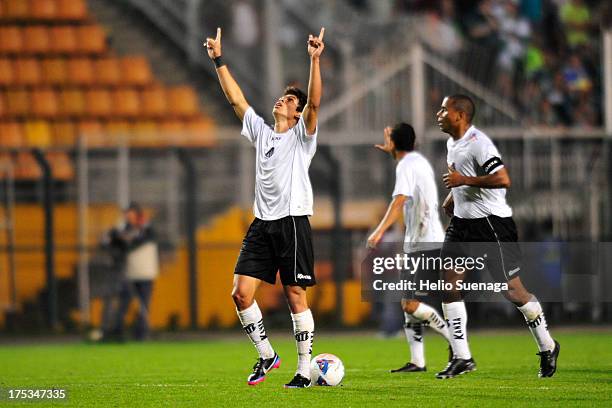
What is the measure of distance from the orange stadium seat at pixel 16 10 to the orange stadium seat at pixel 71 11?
60 centimetres

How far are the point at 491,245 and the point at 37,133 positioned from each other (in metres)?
13.0

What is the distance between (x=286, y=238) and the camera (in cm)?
935

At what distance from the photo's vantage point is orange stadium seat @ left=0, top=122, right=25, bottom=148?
831 inches

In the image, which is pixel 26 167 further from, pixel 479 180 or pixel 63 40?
pixel 479 180

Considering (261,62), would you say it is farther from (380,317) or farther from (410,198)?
(410,198)

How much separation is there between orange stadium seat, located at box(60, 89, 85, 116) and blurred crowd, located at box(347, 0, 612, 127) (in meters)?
5.73

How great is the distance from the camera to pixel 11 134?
69.6ft

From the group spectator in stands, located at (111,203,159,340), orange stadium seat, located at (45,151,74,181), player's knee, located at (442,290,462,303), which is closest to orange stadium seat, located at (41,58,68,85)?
orange stadium seat, located at (45,151,74,181)

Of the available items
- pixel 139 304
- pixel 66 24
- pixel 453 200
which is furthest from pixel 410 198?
pixel 66 24

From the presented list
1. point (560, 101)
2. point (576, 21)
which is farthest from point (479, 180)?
point (576, 21)

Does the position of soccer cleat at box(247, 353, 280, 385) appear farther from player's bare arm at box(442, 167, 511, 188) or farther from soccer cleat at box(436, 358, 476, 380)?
player's bare arm at box(442, 167, 511, 188)

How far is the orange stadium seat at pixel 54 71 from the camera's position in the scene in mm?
22000

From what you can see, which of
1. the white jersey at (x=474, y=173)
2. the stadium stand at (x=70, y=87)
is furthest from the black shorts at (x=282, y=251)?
the stadium stand at (x=70, y=87)

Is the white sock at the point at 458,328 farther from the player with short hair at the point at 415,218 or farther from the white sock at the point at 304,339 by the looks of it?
the white sock at the point at 304,339
